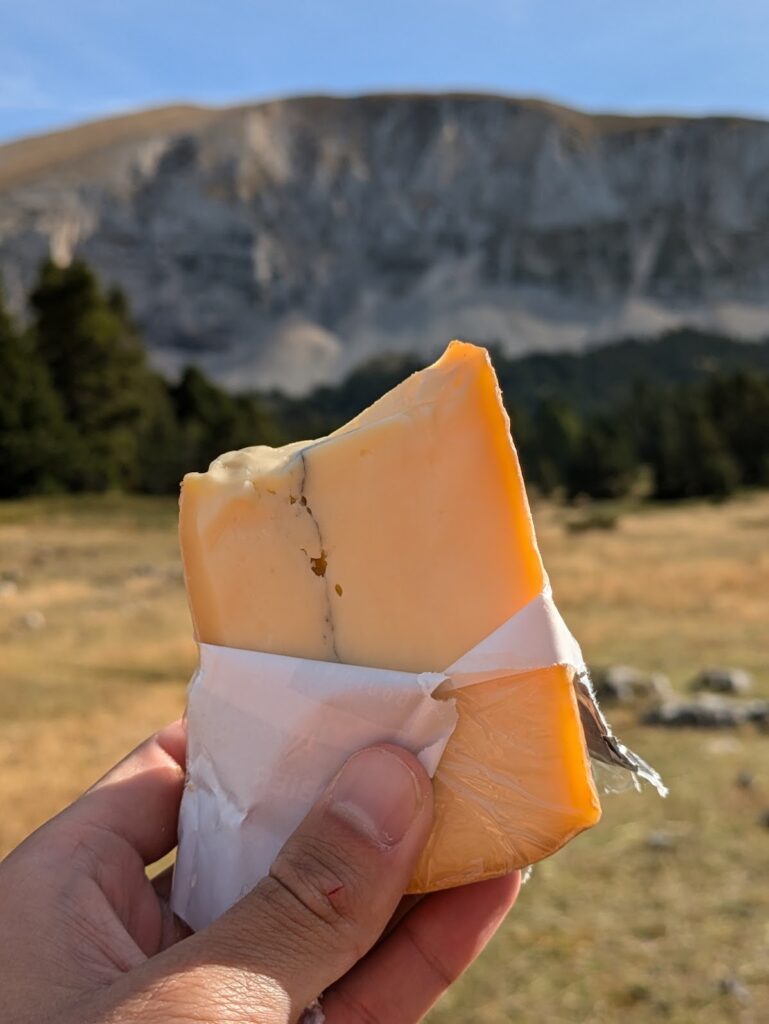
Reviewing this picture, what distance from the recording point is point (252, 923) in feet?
4.56

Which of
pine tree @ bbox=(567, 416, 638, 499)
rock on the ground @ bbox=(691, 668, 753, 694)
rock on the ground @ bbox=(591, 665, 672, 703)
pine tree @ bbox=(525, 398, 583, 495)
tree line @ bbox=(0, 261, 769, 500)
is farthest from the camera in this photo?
pine tree @ bbox=(525, 398, 583, 495)

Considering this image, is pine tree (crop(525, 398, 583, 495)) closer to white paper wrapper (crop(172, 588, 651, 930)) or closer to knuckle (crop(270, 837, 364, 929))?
white paper wrapper (crop(172, 588, 651, 930))

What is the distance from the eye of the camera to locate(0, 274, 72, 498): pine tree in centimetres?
2195

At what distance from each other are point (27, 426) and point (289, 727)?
23.1 m

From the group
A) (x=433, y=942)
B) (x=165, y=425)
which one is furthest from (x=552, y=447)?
(x=433, y=942)

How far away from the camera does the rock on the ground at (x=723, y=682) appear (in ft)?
23.7

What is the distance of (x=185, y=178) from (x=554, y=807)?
246 ft

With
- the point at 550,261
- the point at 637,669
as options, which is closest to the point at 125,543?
the point at 637,669

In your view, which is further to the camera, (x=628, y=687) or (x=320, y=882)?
(x=628, y=687)

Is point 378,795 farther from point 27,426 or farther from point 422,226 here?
point 422,226

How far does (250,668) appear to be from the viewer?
154cm

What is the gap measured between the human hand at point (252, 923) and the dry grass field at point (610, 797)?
1875 mm

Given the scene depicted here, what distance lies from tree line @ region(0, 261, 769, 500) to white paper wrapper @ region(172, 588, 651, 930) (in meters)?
21.9

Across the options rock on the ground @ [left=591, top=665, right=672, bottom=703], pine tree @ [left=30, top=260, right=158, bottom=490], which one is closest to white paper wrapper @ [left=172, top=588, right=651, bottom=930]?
rock on the ground @ [left=591, top=665, right=672, bottom=703]
